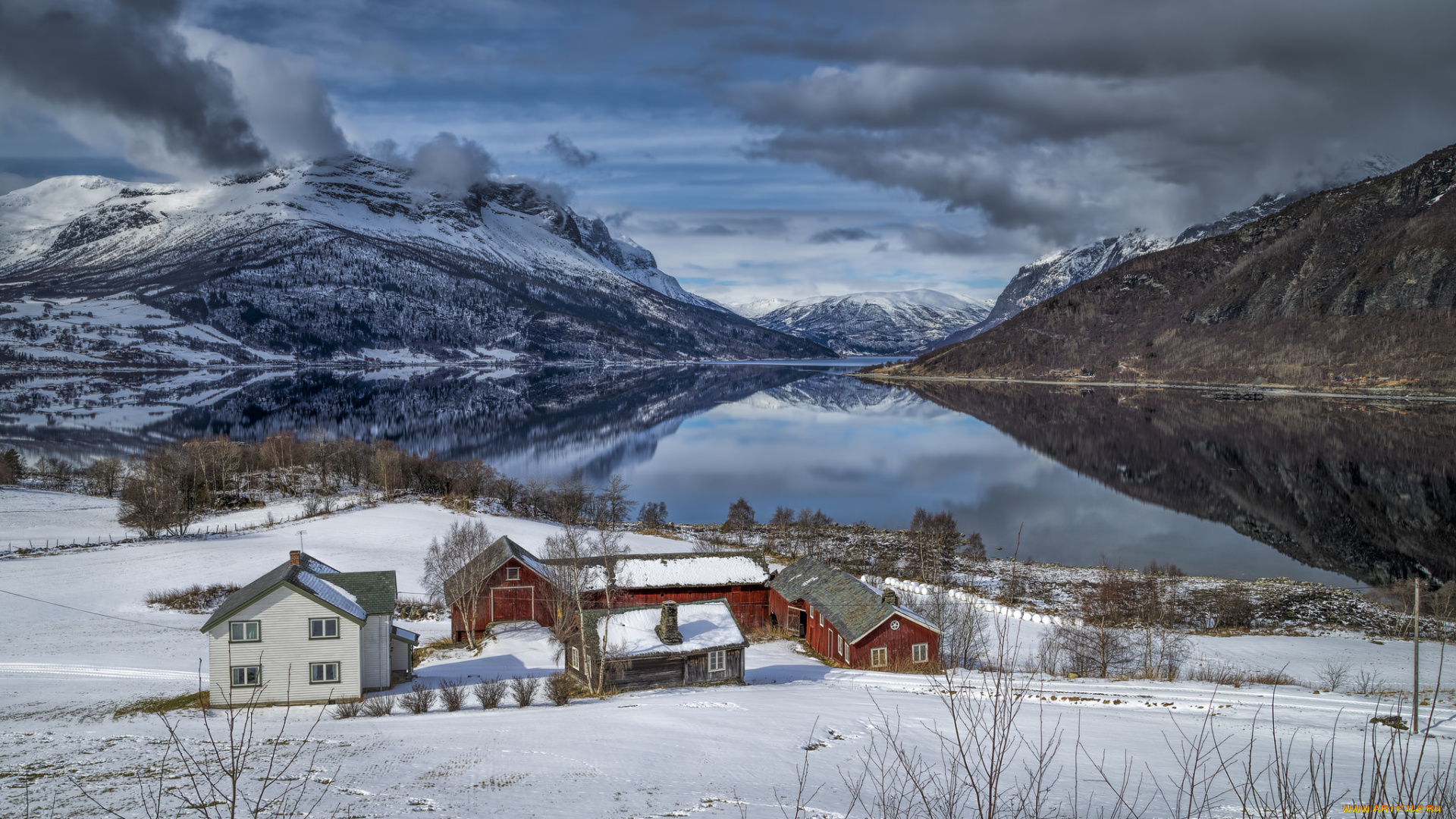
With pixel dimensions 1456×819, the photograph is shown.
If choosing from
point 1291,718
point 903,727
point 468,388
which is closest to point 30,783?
point 903,727

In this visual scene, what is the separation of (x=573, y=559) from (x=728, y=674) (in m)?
7.51

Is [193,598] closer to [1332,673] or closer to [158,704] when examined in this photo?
[158,704]

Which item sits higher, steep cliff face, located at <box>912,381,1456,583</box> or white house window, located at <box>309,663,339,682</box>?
steep cliff face, located at <box>912,381,1456,583</box>

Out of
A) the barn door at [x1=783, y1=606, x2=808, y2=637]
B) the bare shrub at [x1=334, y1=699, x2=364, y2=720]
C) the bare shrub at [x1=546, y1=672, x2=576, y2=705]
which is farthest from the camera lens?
the barn door at [x1=783, y1=606, x2=808, y2=637]

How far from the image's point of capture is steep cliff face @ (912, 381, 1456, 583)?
45.4 metres

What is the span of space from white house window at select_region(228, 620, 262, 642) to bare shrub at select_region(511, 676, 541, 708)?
703 centimetres

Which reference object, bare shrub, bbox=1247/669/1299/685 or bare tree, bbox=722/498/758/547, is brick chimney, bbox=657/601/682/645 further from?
bare tree, bbox=722/498/758/547

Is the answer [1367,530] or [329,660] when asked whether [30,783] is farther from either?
[1367,530]

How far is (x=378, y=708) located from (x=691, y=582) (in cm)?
1649

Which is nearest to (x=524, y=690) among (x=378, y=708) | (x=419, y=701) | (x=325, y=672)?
(x=419, y=701)

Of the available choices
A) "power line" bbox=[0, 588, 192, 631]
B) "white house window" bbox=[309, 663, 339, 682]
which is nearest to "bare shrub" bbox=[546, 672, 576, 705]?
"white house window" bbox=[309, 663, 339, 682]

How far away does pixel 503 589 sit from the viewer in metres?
34.2

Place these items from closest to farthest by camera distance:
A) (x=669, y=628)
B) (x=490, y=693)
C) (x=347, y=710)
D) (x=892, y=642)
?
1. (x=347, y=710)
2. (x=490, y=693)
3. (x=669, y=628)
4. (x=892, y=642)

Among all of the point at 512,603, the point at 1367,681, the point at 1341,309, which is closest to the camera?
the point at 1367,681
